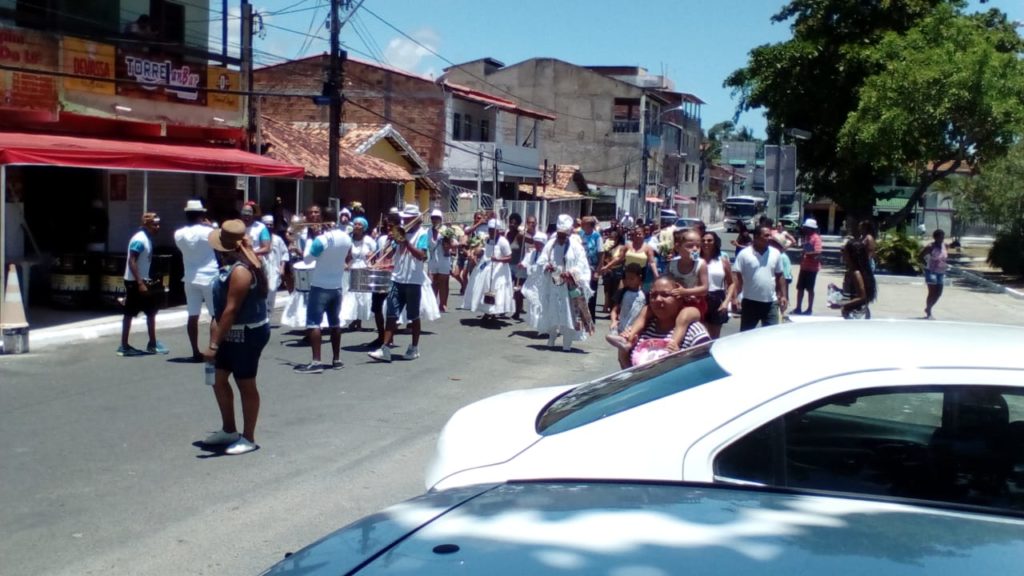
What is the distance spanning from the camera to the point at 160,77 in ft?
59.5

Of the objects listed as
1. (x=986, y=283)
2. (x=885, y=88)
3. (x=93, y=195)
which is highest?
(x=885, y=88)

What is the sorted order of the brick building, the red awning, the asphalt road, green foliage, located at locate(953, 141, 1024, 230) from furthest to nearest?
the brick building, green foliage, located at locate(953, 141, 1024, 230), the red awning, the asphalt road

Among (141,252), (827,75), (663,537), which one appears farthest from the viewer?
(827,75)

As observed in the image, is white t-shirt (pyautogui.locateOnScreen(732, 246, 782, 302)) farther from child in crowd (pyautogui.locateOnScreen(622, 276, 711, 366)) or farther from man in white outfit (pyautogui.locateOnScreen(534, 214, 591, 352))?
child in crowd (pyautogui.locateOnScreen(622, 276, 711, 366))

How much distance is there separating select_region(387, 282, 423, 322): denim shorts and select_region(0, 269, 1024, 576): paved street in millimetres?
596

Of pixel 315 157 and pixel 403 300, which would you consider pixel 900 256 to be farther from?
pixel 403 300

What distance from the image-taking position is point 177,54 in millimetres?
18531

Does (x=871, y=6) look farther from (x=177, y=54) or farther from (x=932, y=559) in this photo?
(x=932, y=559)

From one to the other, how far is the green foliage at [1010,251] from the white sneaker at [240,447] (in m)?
28.9

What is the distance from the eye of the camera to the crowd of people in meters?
7.54

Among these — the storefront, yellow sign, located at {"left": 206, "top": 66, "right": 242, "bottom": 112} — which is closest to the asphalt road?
the storefront

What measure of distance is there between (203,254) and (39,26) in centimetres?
664

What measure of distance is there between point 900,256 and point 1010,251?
3.49 metres

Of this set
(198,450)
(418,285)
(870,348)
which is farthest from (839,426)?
(418,285)
